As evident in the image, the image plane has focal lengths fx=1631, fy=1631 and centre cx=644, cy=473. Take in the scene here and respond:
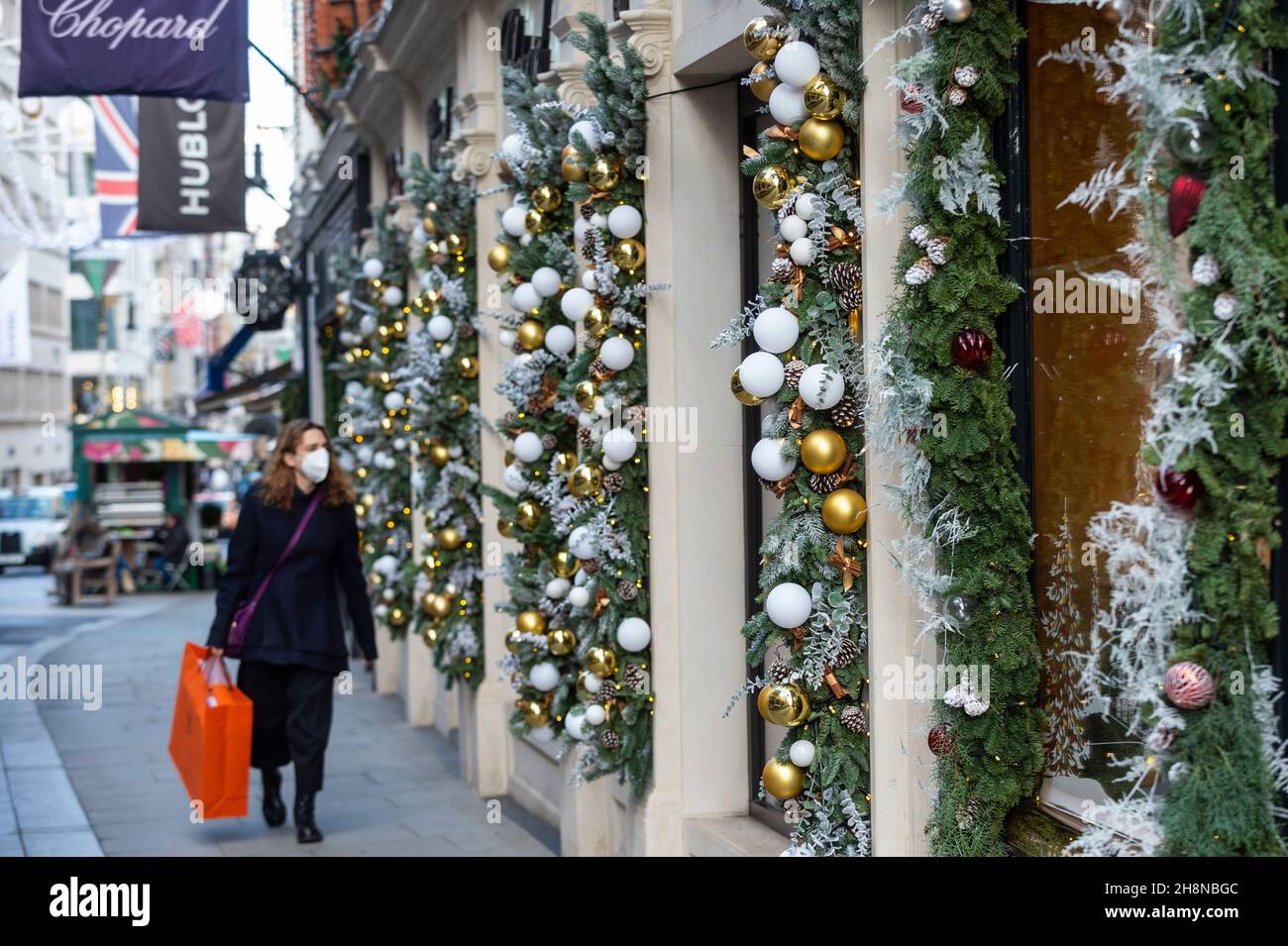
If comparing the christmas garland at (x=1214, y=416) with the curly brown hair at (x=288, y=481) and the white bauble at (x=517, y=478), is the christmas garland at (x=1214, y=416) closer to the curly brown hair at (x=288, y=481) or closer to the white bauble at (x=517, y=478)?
the white bauble at (x=517, y=478)

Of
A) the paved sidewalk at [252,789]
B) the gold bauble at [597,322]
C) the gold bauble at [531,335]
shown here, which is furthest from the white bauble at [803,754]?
the gold bauble at [531,335]

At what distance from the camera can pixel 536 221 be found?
7848 mm

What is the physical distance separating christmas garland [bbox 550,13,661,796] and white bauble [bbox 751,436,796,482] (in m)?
1.70

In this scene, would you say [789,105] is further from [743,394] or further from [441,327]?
[441,327]

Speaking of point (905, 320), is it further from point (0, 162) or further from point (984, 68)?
point (0, 162)

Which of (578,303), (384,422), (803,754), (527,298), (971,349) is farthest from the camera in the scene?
(384,422)

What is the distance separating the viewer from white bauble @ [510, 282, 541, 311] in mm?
7789

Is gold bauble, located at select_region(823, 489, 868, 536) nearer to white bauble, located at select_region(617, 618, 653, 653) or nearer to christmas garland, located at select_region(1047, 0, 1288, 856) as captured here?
christmas garland, located at select_region(1047, 0, 1288, 856)

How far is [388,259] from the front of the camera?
1271 cm

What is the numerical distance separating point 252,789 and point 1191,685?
742cm

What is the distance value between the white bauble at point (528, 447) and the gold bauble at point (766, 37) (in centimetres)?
303

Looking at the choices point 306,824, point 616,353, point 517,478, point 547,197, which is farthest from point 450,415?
point 616,353

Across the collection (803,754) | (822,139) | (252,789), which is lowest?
(252,789)
